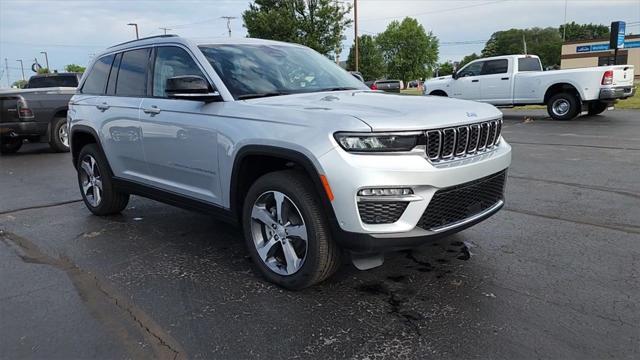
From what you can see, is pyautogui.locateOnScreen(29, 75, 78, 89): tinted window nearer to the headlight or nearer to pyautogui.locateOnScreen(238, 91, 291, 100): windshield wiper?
pyautogui.locateOnScreen(238, 91, 291, 100): windshield wiper

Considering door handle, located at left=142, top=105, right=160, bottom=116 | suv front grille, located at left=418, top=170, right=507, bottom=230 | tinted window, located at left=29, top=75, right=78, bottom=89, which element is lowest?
suv front grille, located at left=418, top=170, right=507, bottom=230

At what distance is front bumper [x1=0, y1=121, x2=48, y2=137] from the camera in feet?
36.7

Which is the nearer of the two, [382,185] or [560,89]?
[382,185]

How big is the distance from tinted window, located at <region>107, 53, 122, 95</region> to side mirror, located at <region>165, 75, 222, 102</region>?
5.82ft

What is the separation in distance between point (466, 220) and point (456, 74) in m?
14.3

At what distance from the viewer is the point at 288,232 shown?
3.44m

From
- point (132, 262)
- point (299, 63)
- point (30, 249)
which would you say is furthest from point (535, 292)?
point (30, 249)

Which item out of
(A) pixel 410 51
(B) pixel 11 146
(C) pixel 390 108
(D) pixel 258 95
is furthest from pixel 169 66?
(A) pixel 410 51

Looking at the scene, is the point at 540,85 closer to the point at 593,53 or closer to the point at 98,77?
the point at 98,77

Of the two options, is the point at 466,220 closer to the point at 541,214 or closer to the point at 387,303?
the point at 387,303

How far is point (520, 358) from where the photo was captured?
2654mm

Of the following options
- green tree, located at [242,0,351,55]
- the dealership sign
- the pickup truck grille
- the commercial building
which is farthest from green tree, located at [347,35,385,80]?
the pickup truck grille

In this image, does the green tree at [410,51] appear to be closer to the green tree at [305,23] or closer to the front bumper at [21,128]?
the green tree at [305,23]

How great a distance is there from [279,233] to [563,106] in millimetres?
13051
